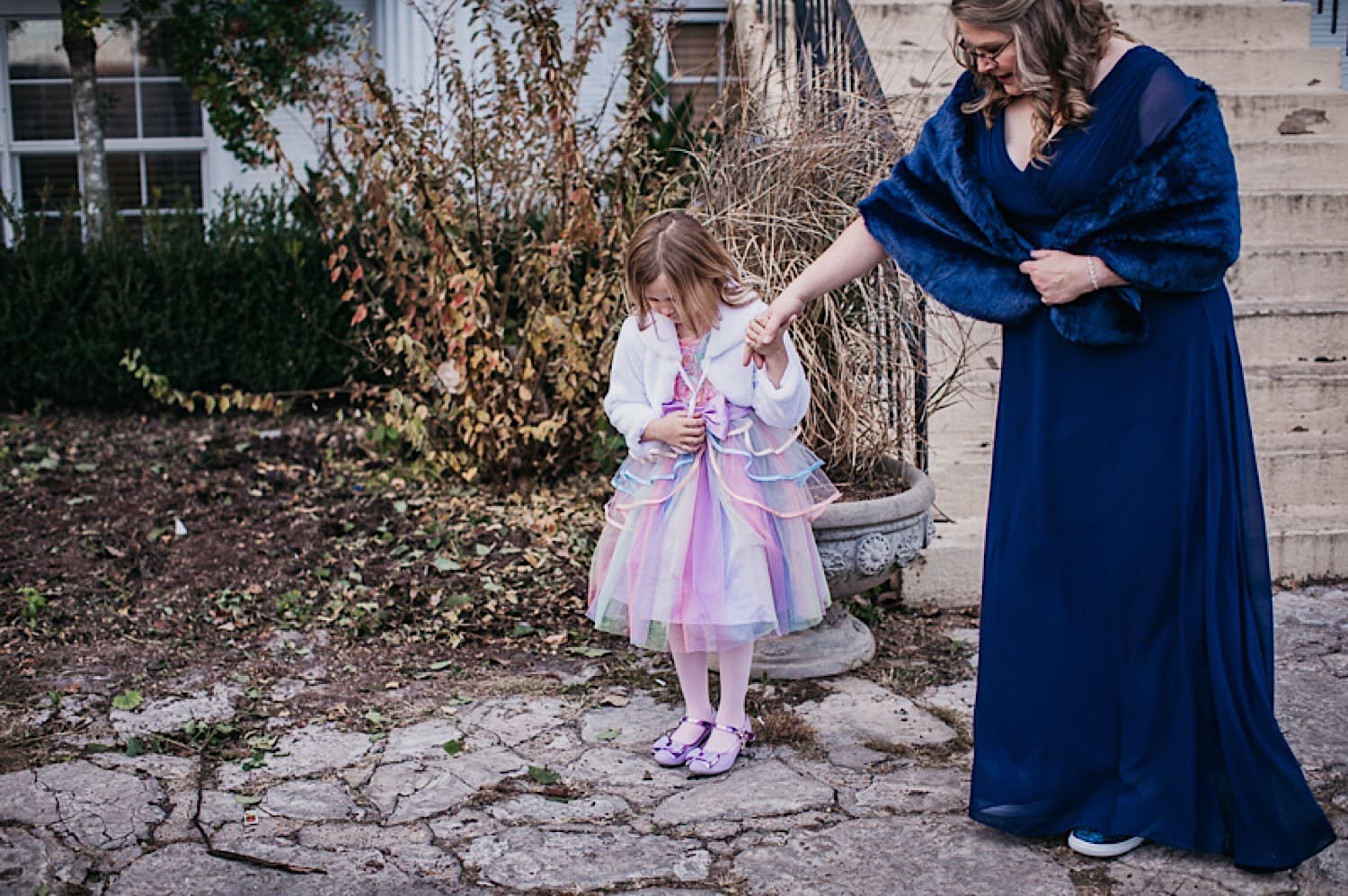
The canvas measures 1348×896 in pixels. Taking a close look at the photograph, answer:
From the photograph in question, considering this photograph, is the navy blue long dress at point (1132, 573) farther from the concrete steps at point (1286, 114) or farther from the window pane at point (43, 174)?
the window pane at point (43, 174)

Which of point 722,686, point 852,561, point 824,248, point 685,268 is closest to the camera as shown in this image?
point 685,268

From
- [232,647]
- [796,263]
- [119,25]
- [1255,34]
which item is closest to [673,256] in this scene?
[796,263]

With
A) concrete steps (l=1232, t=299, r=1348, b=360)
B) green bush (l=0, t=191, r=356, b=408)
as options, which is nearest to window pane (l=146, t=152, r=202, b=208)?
green bush (l=0, t=191, r=356, b=408)

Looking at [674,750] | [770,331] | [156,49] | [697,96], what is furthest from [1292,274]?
[156,49]

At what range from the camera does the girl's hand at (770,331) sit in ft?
10.3

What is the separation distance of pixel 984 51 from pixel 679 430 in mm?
1145

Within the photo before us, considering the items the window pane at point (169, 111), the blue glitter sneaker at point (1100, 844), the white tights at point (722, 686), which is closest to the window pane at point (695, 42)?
the window pane at point (169, 111)

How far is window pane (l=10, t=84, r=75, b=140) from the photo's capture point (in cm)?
852

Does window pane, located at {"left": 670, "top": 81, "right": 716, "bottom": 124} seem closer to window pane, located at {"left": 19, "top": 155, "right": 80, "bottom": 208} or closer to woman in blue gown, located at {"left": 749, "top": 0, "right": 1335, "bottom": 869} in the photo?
window pane, located at {"left": 19, "top": 155, "right": 80, "bottom": 208}

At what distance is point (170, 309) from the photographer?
275 inches

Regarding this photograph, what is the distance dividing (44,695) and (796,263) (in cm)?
248

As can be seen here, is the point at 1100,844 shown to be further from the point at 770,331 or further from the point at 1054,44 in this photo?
the point at 1054,44

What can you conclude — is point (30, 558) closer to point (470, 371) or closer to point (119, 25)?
point (470, 371)

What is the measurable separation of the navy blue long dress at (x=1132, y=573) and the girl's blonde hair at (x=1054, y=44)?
49 millimetres
